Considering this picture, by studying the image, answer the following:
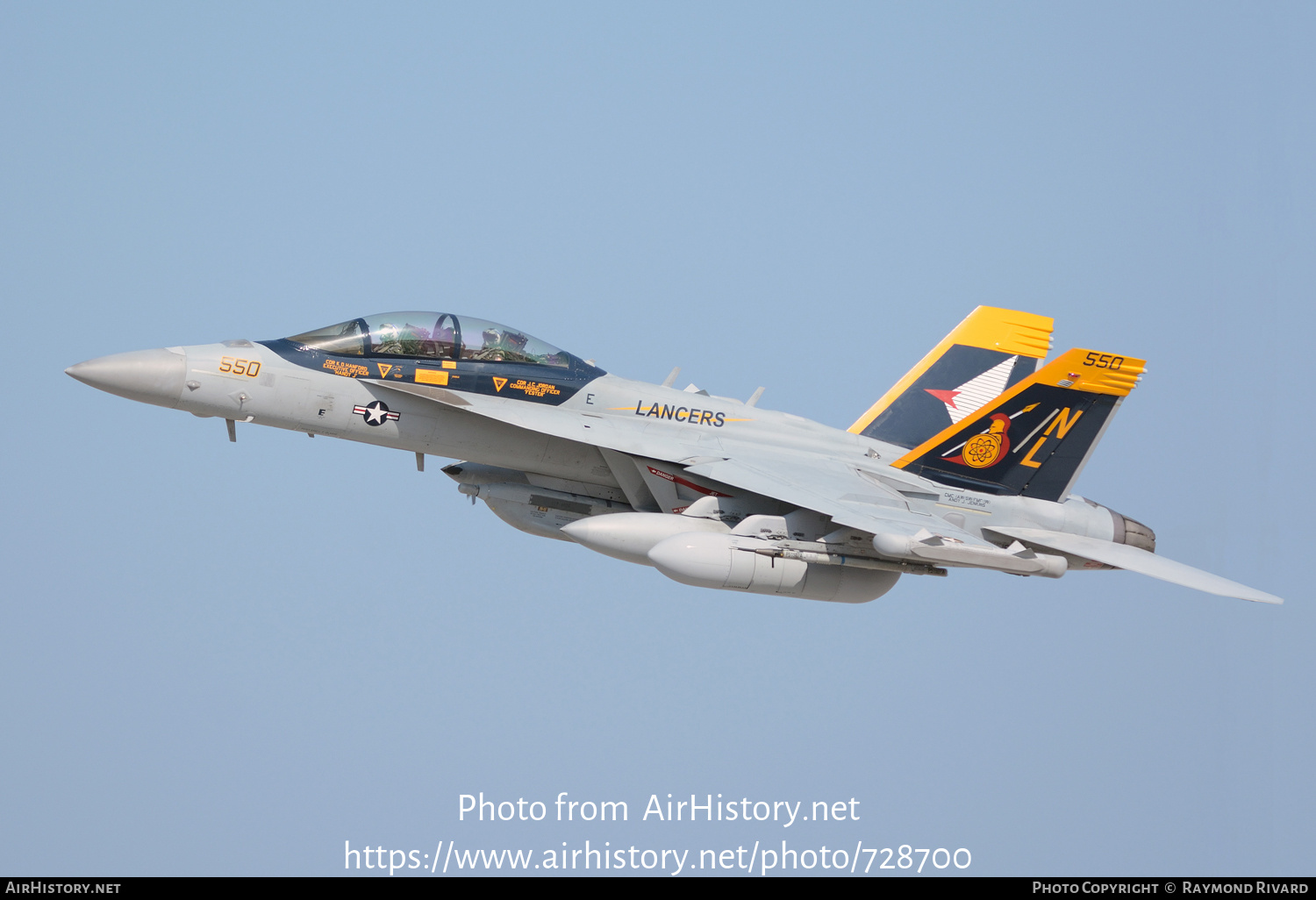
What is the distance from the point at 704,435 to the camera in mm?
16031

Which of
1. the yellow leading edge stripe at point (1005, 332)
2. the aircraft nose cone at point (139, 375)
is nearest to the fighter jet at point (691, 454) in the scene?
the aircraft nose cone at point (139, 375)

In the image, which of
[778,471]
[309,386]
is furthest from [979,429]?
[309,386]

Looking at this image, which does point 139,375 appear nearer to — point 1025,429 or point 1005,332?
point 1025,429

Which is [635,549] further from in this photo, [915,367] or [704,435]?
[915,367]

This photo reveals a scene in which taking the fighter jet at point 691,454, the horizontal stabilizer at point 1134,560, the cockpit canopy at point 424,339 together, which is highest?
the cockpit canopy at point 424,339

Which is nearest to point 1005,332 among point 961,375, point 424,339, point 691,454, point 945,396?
point 961,375

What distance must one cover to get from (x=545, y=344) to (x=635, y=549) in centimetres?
267

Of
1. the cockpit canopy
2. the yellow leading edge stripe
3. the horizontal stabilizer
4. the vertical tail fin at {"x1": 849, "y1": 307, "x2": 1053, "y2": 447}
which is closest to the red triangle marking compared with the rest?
the vertical tail fin at {"x1": 849, "y1": 307, "x2": 1053, "y2": 447}

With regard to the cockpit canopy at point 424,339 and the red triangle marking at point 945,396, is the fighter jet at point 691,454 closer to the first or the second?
the cockpit canopy at point 424,339

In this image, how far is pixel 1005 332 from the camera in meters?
19.5

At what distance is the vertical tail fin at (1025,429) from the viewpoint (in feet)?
54.6

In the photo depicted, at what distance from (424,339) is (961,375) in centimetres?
763

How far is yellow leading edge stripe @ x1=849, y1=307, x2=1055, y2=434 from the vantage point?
1938cm

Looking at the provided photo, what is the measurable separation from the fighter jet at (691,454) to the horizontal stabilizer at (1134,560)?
1.2 inches
